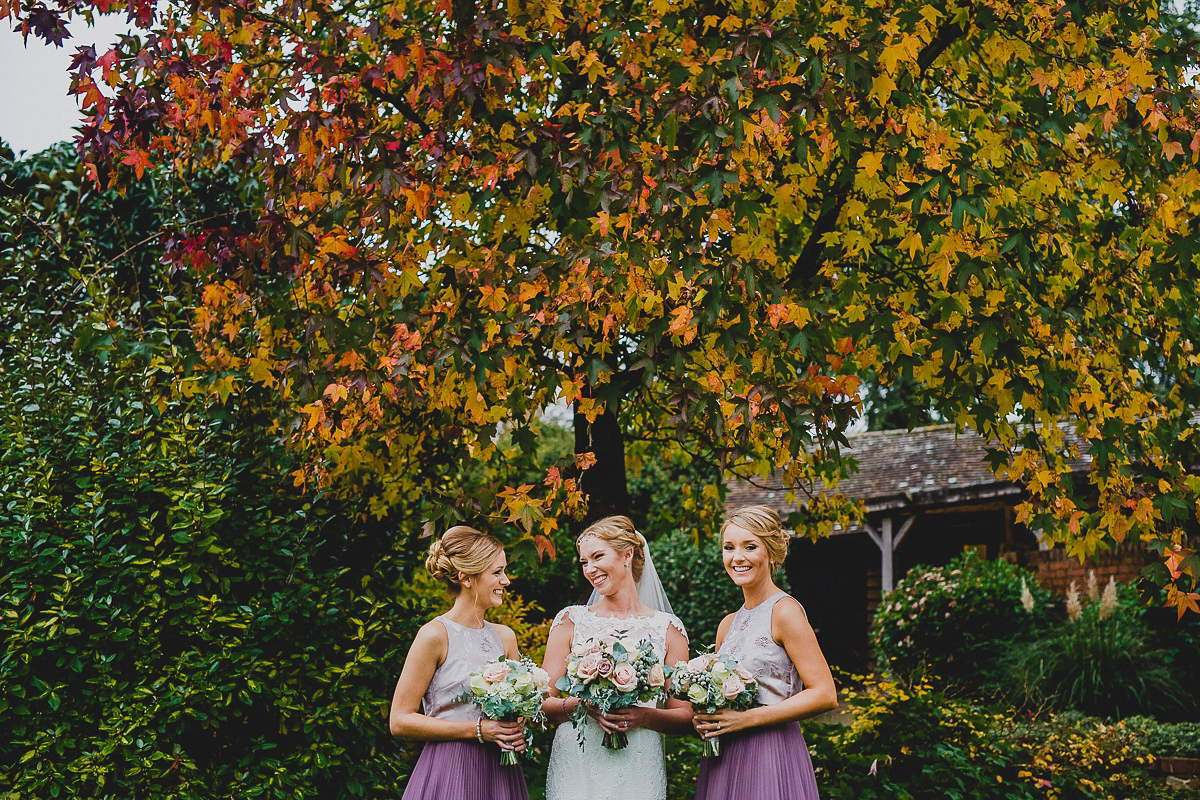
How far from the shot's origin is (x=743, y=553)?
4.29 meters

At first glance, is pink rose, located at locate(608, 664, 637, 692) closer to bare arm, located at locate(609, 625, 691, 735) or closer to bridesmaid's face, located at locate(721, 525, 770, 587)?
bare arm, located at locate(609, 625, 691, 735)

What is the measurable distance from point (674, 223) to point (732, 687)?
6.78 ft

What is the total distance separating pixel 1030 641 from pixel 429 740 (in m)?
9.62

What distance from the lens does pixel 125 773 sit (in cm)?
503

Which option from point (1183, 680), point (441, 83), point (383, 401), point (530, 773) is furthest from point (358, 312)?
point (1183, 680)

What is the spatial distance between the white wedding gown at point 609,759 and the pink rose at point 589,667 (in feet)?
0.76

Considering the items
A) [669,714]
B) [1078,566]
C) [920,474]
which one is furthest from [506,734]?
[920,474]

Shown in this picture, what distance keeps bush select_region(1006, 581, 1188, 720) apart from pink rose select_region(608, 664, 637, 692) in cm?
732

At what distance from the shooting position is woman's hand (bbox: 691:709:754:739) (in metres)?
4.08

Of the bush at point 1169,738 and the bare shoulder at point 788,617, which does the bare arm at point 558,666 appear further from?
the bush at point 1169,738

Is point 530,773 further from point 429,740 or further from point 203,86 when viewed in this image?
point 203,86

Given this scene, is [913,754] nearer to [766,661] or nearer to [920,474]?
[766,661]

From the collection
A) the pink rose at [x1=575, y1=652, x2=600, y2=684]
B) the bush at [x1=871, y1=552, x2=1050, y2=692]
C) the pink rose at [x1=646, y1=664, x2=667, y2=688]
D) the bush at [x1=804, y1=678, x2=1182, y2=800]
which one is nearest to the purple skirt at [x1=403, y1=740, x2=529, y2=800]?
the pink rose at [x1=575, y1=652, x2=600, y2=684]

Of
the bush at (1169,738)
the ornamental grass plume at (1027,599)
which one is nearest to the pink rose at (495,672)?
the bush at (1169,738)
